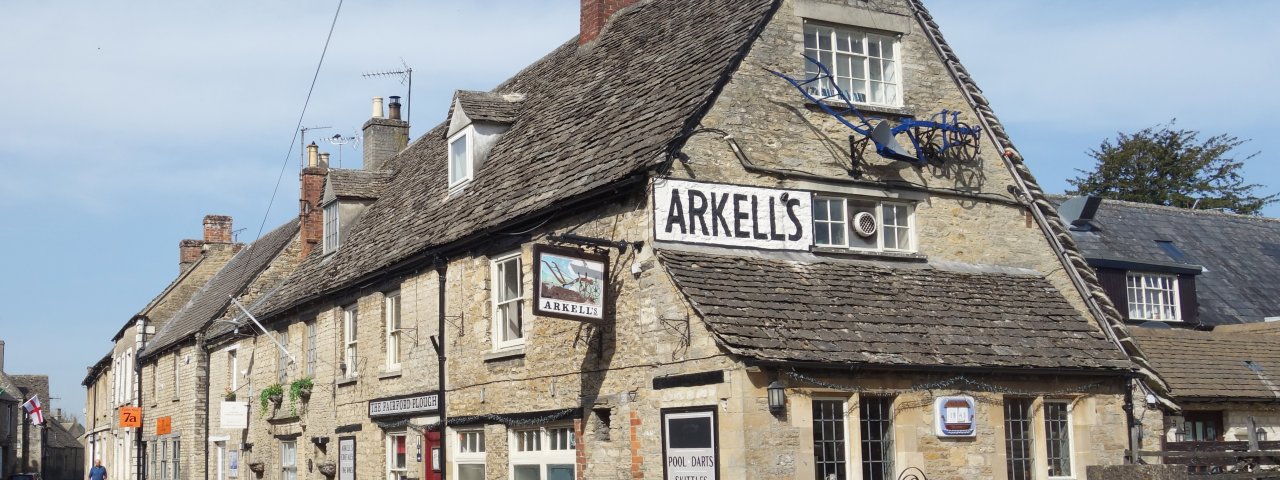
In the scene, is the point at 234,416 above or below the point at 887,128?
below

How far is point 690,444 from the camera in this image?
1371cm

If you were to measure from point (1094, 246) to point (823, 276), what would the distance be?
46.3 feet

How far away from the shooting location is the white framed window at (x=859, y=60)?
16.7m

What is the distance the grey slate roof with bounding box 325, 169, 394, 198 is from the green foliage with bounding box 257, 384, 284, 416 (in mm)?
4178

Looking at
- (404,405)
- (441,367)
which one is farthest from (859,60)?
(404,405)

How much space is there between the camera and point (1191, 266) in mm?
27078

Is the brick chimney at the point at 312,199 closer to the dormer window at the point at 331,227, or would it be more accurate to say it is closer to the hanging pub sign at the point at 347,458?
the dormer window at the point at 331,227

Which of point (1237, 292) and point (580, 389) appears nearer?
point (580, 389)

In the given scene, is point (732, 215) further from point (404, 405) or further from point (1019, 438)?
point (404, 405)

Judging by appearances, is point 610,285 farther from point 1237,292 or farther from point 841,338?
point 1237,292

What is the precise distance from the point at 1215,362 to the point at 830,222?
351 inches

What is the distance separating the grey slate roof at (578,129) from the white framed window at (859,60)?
959mm

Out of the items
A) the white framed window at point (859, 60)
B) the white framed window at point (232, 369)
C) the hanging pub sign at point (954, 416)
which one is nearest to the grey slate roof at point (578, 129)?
the white framed window at point (859, 60)

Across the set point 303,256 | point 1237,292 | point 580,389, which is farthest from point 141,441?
point 1237,292
